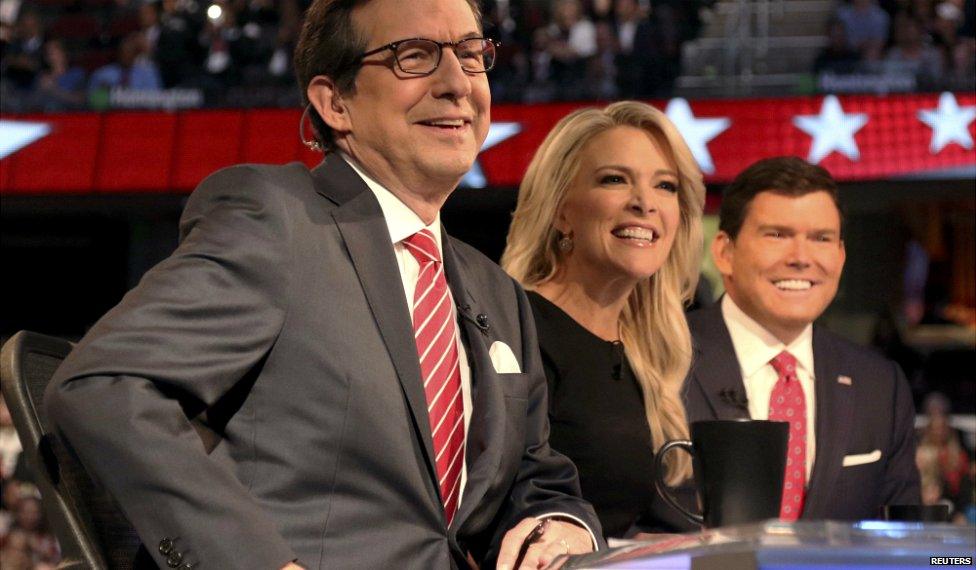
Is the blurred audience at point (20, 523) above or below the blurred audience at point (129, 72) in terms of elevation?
below

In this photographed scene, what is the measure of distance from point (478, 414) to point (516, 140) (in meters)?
6.23

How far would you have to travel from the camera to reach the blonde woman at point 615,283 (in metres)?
2.04

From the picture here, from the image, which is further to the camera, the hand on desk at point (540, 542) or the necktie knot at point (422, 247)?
the necktie knot at point (422, 247)

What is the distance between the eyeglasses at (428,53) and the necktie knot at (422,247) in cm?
19

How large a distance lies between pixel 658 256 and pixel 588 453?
37 cm

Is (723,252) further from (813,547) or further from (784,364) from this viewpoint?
(813,547)

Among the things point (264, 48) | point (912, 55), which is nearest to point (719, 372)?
point (912, 55)

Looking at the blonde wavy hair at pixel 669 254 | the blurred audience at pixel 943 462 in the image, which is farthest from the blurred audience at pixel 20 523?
the blonde wavy hair at pixel 669 254

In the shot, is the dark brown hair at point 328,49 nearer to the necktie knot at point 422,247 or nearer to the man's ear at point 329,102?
the man's ear at point 329,102

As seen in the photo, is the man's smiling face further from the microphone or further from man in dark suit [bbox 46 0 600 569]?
man in dark suit [bbox 46 0 600 569]

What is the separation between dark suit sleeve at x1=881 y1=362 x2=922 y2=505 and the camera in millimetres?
2309

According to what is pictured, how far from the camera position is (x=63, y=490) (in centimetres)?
134

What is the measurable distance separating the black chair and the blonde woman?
805 mm

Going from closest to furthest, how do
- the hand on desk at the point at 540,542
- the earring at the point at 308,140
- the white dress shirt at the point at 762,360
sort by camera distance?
the hand on desk at the point at 540,542 → the earring at the point at 308,140 → the white dress shirt at the point at 762,360
